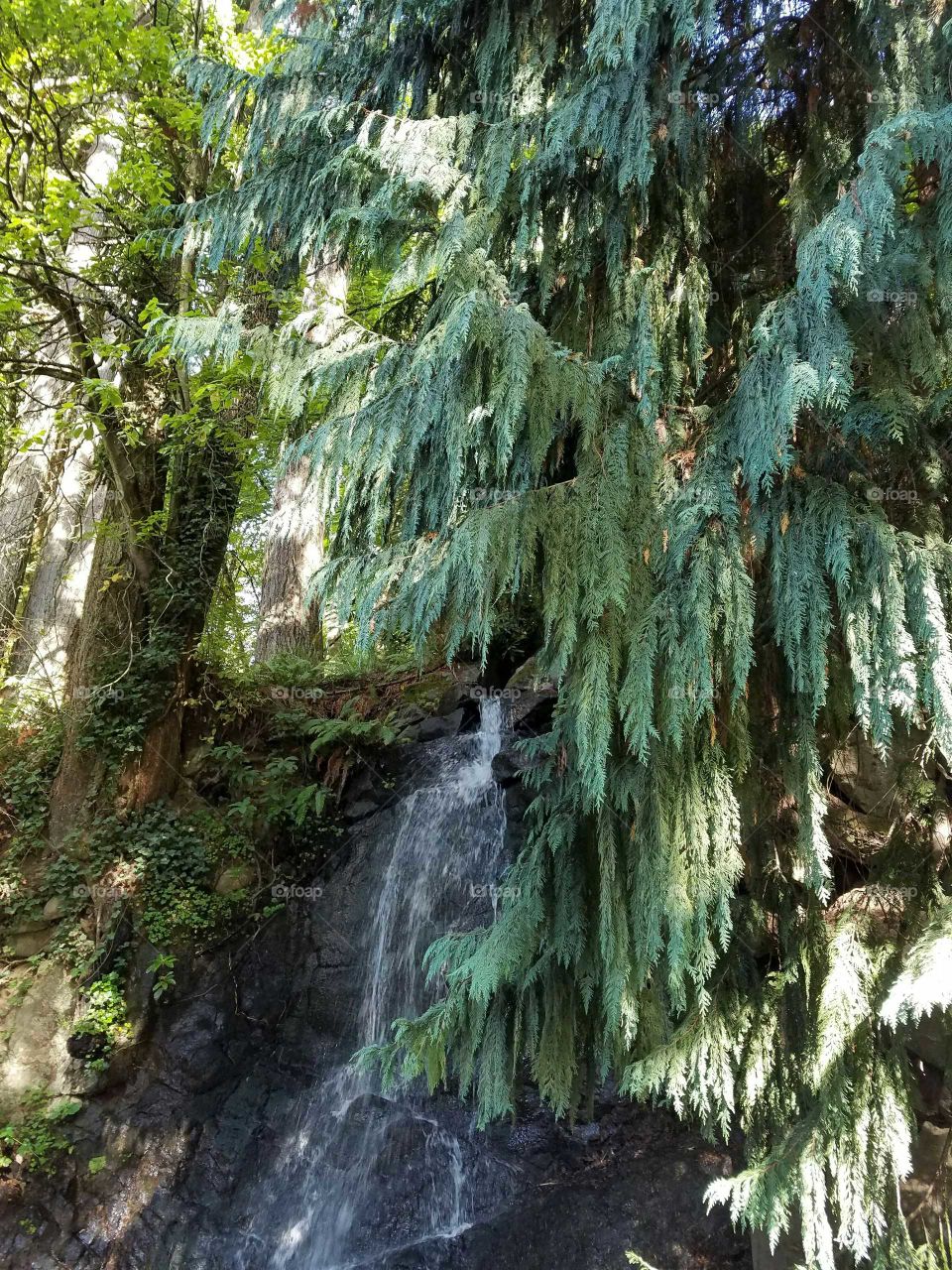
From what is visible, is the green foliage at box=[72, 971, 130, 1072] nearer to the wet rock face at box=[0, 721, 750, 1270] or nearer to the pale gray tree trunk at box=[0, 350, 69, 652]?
the wet rock face at box=[0, 721, 750, 1270]

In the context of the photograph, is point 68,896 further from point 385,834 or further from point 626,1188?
point 626,1188

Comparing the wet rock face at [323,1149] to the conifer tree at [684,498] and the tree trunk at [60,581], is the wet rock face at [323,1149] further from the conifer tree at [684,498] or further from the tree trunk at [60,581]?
the tree trunk at [60,581]

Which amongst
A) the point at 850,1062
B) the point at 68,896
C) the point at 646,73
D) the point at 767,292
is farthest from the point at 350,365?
the point at 68,896

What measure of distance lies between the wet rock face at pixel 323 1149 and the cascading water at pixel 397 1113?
0.02 m

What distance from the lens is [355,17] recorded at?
417cm

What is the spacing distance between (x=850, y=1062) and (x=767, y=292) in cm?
295

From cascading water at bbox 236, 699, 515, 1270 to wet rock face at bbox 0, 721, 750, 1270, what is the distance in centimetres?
2

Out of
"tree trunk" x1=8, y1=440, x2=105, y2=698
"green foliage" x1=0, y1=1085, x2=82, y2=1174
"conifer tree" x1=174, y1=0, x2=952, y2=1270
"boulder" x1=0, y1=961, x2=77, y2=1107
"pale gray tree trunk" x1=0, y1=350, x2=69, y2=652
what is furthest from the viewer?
"pale gray tree trunk" x1=0, y1=350, x2=69, y2=652

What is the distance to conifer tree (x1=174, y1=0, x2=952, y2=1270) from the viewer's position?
251cm

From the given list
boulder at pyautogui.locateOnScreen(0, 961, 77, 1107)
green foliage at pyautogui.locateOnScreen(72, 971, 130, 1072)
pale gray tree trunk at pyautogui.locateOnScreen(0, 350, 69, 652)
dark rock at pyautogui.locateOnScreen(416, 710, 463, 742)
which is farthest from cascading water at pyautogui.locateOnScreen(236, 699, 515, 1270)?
pale gray tree trunk at pyautogui.locateOnScreen(0, 350, 69, 652)

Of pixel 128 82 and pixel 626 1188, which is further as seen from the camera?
pixel 128 82

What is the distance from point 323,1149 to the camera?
17.2ft

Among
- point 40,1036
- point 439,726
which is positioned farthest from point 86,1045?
point 439,726

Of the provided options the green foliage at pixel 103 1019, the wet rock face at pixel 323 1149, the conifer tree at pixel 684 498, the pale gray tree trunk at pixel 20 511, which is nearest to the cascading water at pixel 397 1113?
the wet rock face at pixel 323 1149
